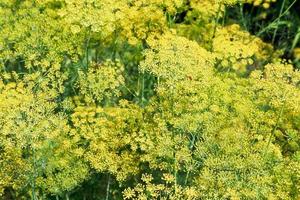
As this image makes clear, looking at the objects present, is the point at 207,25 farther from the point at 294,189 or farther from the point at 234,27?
the point at 294,189

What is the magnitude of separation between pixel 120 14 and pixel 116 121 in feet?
3.81

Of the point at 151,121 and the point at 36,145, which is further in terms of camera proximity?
the point at 151,121

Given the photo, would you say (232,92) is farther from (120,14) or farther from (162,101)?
(120,14)

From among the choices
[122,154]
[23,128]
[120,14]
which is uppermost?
[120,14]

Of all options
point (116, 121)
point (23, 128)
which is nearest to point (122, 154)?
point (116, 121)

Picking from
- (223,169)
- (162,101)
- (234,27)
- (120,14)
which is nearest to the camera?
(223,169)

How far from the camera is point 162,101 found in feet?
19.2

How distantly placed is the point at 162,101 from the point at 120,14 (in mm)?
1103

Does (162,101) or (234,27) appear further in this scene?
(234,27)

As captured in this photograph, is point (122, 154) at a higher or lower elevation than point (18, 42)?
lower

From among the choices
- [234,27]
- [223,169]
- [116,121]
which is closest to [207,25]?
[234,27]

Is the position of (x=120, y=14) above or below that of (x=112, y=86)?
above

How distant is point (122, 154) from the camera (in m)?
5.85

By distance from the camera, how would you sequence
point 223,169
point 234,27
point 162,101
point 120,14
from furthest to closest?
point 234,27 < point 120,14 < point 162,101 < point 223,169
